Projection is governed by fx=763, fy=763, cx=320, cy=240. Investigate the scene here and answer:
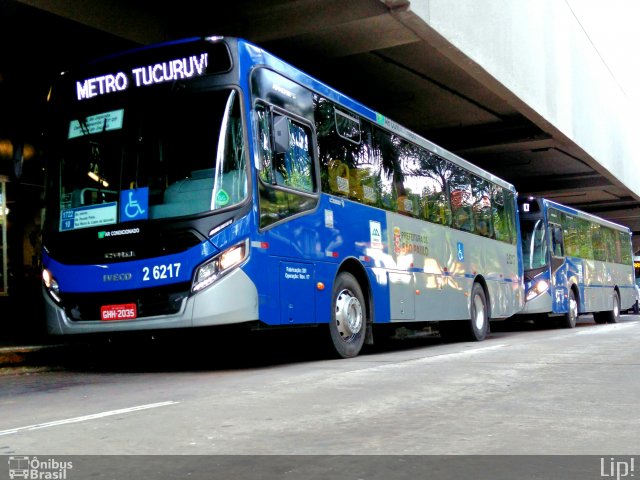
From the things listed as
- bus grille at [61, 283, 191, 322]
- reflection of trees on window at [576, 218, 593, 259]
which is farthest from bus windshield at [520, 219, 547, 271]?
bus grille at [61, 283, 191, 322]

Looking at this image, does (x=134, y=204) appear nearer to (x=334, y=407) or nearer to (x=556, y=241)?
(x=334, y=407)

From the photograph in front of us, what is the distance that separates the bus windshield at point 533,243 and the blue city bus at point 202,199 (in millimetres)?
11415

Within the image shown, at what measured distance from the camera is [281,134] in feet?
29.1

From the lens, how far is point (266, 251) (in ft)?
27.8

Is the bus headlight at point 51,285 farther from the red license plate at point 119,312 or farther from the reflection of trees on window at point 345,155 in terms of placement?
the reflection of trees on window at point 345,155

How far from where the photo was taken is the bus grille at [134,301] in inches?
324

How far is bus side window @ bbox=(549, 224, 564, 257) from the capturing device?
21.5 metres

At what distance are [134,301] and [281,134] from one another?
2.53 m

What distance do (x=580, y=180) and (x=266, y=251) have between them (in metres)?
26.5

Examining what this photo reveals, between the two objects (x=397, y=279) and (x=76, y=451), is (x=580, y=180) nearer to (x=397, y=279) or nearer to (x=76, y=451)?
(x=397, y=279)

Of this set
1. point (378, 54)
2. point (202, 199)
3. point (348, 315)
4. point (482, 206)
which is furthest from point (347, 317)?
point (378, 54)

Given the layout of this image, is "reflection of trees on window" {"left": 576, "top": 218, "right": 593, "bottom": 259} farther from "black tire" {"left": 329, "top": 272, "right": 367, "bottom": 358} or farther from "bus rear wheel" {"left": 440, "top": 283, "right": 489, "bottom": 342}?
"black tire" {"left": 329, "top": 272, "right": 367, "bottom": 358}

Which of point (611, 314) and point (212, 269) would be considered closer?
point (212, 269)
